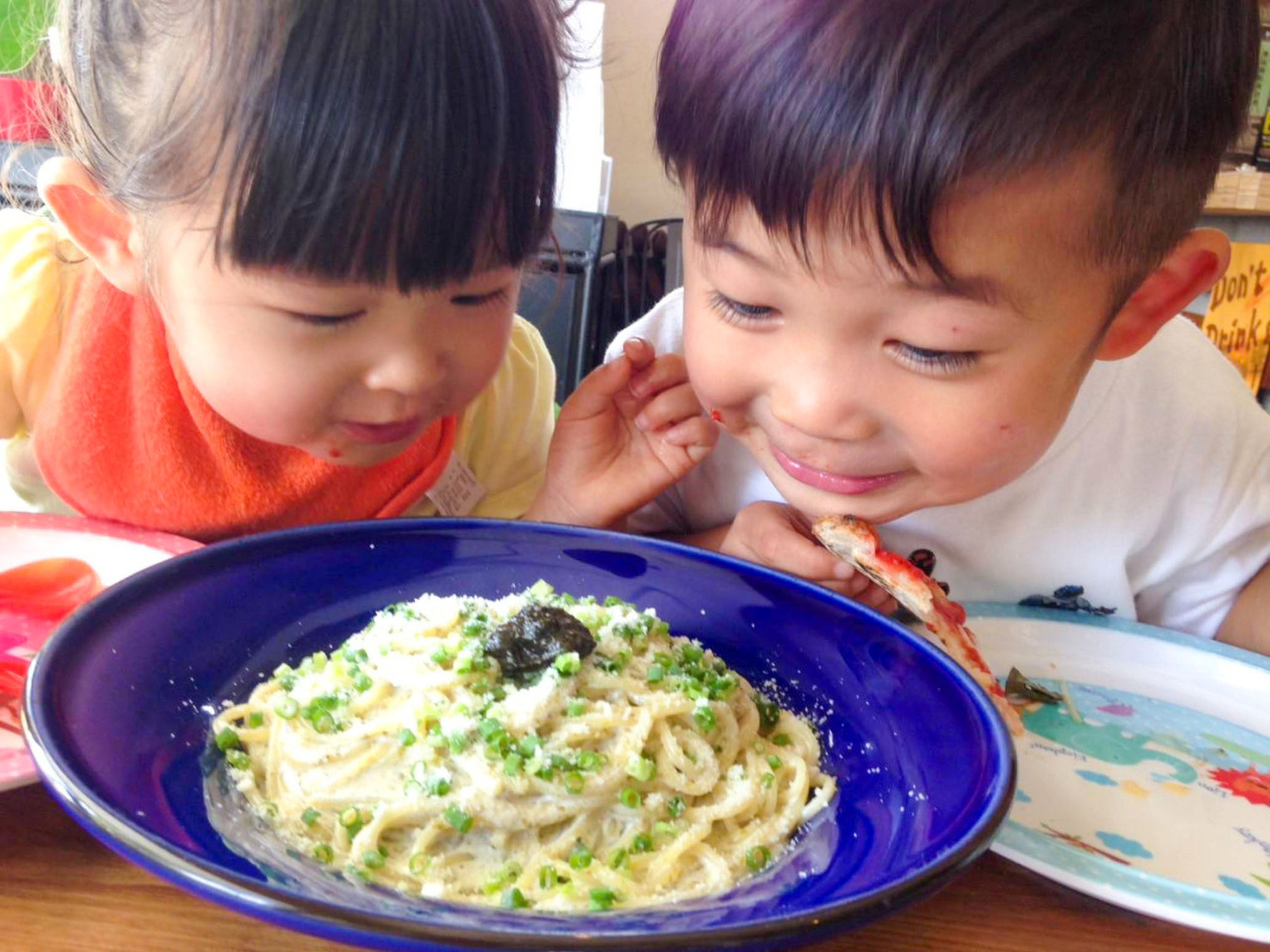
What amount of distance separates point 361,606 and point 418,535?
0.31ft

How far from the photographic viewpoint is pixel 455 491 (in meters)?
1.61

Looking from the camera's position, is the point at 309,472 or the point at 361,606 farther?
the point at 309,472

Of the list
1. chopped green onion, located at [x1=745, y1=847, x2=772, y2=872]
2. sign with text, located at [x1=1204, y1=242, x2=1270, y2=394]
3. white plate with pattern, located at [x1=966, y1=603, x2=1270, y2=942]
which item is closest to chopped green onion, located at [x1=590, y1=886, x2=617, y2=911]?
→ chopped green onion, located at [x1=745, y1=847, x2=772, y2=872]

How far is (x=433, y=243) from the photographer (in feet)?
3.02

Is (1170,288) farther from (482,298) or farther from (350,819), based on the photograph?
(350,819)

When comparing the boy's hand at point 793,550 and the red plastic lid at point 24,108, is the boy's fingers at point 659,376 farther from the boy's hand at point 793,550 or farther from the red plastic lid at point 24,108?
the red plastic lid at point 24,108

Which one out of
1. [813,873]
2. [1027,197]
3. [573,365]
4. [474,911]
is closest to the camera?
[474,911]

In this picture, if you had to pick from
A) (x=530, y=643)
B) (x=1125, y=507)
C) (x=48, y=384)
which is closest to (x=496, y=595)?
(x=530, y=643)

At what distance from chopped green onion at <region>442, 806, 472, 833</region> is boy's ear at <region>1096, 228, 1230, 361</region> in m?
0.73

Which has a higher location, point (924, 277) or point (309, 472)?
point (924, 277)

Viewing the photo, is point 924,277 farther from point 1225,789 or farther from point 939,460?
point 1225,789

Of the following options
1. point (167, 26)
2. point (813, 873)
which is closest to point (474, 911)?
point (813, 873)

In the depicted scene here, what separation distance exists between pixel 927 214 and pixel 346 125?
0.47 metres

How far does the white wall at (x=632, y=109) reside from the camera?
4.23m
